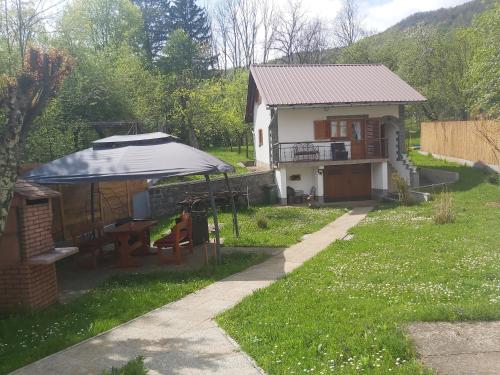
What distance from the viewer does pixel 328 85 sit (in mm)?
21406

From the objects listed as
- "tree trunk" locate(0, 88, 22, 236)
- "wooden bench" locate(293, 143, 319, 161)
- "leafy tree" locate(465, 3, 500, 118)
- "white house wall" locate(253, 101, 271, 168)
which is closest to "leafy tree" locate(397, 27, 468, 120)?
"leafy tree" locate(465, 3, 500, 118)

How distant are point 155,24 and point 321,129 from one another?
32896 mm

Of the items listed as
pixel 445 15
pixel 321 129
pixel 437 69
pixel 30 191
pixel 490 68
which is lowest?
pixel 30 191

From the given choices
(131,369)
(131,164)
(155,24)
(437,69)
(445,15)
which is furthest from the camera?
(445,15)

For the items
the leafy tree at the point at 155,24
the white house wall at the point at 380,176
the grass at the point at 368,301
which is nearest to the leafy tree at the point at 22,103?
the grass at the point at 368,301

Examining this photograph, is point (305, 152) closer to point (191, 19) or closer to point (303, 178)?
point (303, 178)

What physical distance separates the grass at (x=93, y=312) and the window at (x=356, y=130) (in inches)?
519

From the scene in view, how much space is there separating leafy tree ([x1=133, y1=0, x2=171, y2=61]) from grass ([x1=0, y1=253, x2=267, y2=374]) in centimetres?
4111

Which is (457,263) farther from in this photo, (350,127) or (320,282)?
(350,127)

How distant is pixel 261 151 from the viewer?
23766 mm

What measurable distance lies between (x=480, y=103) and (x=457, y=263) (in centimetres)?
1422

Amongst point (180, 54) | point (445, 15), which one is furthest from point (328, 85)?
point (445, 15)

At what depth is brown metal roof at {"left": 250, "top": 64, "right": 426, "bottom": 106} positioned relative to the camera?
20.0m

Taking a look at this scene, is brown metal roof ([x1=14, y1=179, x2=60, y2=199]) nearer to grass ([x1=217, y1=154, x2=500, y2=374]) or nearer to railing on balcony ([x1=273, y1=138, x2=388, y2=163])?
grass ([x1=217, y1=154, x2=500, y2=374])
